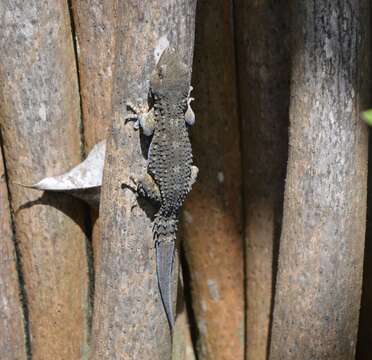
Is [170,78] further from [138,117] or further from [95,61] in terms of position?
[95,61]

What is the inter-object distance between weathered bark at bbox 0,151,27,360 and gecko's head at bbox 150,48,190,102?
0.81m

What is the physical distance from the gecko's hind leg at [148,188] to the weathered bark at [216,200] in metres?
0.64

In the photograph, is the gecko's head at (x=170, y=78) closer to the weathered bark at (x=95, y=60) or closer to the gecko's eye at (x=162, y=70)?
the gecko's eye at (x=162, y=70)

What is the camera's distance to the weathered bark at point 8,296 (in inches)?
129

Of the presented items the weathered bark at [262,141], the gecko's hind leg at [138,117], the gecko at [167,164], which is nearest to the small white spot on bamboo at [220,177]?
the weathered bark at [262,141]

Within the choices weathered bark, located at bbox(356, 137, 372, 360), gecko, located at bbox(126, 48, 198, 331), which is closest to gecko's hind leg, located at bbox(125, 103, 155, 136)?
gecko, located at bbox(126, 48, 198, 331)

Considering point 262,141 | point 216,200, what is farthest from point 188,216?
point 262,141

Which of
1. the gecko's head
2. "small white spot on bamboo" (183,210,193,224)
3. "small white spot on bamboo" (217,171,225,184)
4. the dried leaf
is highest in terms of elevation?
the gecko's head

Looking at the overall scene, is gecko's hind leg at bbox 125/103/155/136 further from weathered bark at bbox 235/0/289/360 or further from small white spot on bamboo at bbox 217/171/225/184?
small white spot on bamboo at bbox 217/171/225/184

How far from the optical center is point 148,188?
9.57ft

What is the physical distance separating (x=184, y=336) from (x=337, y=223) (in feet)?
3.58

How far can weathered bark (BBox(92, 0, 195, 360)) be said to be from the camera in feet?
9.02

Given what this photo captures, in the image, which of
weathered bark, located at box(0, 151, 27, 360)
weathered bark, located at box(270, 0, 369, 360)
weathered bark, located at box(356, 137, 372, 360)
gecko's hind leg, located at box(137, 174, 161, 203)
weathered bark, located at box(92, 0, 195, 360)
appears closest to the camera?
weathered bark, located at box(92, 0, 195, 360)

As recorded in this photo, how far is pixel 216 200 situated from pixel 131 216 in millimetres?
807
